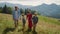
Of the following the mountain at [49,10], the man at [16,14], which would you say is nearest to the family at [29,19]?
the man at [16,14]

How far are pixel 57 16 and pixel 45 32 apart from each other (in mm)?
305

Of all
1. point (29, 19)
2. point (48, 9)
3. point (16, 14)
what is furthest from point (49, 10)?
point (16, 14)

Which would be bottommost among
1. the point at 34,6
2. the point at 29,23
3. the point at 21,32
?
the point at 21,32

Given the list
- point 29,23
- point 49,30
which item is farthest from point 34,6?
point 49,30

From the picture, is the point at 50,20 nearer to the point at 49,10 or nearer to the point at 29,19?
the point at 49,10

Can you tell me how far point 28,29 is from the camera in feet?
6.89

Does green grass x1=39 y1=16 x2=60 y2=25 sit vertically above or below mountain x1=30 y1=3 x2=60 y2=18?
below

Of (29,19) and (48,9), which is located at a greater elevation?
(48,9)

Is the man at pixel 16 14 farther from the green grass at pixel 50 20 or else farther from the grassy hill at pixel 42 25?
the green grass at pixel 50 20

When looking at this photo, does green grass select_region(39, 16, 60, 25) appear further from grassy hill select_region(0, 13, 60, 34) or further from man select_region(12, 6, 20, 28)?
man select_region(12, 6, 20, 28)

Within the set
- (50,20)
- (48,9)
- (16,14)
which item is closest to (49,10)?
(48,9)

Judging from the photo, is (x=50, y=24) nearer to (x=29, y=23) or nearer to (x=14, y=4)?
(x=29, y=23)

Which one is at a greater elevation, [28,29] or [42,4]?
[42,4]

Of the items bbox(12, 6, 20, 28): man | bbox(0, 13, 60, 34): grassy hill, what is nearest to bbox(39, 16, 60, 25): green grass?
bbox(0, 13, 60, 34): grassy hill
